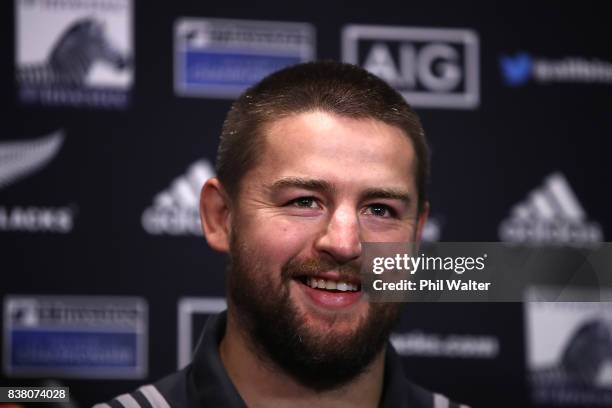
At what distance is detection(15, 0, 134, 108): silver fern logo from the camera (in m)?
2.26

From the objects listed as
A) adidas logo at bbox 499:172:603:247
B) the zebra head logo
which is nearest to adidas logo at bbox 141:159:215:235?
the zebra head logo

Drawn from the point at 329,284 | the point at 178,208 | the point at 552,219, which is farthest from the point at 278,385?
the point at 552,219

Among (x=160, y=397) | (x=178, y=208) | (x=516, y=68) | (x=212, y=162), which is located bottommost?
(x=160, y=397)

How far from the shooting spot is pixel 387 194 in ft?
4.32

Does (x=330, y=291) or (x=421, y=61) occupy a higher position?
(x=421, y=61)

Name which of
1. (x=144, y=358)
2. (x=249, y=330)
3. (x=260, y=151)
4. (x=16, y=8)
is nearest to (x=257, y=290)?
(x=249, y=330)

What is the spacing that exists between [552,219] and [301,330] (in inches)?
52.7

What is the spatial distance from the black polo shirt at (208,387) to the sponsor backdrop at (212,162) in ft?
2.57

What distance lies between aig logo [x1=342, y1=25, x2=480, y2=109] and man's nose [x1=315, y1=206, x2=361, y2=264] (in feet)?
4.00

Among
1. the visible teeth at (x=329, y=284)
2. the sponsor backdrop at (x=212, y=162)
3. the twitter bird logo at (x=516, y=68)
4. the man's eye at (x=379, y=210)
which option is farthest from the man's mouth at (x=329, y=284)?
the twitter bird logo at (x=516, y=68)

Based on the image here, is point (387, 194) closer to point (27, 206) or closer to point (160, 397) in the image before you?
point (160, 397)

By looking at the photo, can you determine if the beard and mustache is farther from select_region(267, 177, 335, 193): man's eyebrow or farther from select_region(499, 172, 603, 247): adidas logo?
select_region(499, 172, 603, 247): adidas logo

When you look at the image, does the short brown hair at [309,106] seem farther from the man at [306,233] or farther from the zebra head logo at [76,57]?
the zebra head logo at [76,57]

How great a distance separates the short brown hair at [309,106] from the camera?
4.49 ft
